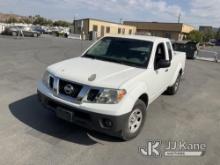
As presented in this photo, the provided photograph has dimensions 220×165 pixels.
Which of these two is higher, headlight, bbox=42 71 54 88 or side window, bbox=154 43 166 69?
side window, bbox=154 43 166 69

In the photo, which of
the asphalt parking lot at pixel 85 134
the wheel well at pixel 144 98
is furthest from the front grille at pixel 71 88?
the wheel well at pixel 144 98

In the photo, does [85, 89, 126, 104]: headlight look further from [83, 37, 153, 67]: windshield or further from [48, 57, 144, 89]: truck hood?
[83, 37, 153, 67]: windshield

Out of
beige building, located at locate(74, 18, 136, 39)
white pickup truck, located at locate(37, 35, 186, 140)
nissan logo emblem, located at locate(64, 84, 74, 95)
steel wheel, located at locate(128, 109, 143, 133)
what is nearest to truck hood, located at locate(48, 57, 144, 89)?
white pickup truck, located at locate(37, 35, 186, 140)

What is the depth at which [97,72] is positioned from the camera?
12.3 feet

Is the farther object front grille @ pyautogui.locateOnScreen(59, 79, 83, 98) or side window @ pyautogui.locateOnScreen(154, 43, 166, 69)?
side window @ pyautogui.locateOnScreen(154, 43, 166, 69)

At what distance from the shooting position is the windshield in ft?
14.4

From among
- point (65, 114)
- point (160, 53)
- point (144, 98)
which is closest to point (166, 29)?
point (160, 53)

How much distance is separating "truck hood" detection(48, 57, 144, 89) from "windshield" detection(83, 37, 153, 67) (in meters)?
0.25

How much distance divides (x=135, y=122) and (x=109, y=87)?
3.11 feet

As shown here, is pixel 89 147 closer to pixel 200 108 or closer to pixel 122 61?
pixel 122 61

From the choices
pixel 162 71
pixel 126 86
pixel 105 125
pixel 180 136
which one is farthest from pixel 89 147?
pixel 162 71

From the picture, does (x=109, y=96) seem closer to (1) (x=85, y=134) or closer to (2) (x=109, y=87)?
(2) (x=109, y=87)

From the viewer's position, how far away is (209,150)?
373 centimetres

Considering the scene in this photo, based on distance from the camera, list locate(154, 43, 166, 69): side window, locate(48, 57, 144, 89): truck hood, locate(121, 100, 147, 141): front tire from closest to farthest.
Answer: locate(48, 57, 144, 89): truck hood
locate(121, 100, 147, 141): front tire
locate(154, 43, 166, 69): side window
